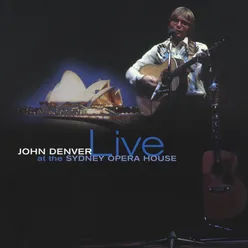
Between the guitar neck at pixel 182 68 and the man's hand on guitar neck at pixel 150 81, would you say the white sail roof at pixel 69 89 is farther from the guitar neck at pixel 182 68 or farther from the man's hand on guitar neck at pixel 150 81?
the guitar neck at pixel 182 68

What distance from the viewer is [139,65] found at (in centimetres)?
290

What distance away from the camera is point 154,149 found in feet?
9.51

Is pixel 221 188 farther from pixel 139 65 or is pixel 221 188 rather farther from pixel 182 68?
pixel 139 65

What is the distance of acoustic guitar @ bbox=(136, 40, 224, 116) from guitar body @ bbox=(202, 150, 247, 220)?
1.89 ft

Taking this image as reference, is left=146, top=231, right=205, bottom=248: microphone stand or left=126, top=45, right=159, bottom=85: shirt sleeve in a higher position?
left=126, top=45, right=159, bottom=85: shirt sleeve

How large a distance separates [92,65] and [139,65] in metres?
0.38

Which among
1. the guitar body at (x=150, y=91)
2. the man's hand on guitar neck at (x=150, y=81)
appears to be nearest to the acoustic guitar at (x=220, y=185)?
the guitar body at (x=150, y=91)

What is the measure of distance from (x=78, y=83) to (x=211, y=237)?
1.64 metres

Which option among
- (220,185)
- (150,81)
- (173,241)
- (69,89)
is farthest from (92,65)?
(173,241)

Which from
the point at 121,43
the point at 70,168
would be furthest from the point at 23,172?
the point at 121,43

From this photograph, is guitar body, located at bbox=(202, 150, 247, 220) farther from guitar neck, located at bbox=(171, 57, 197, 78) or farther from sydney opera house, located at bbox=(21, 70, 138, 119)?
sydney opera house, located at bbox=(21, 70, 138, 119)

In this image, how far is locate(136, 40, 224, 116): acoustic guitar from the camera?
2.92m

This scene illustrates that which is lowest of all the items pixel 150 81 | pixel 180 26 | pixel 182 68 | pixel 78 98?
pixel 78 98

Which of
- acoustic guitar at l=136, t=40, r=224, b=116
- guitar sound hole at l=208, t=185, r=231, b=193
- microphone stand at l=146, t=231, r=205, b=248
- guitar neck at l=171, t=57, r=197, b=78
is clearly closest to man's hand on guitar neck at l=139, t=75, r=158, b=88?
acoustic guitar at l=136, t=40, r=224, b=116
